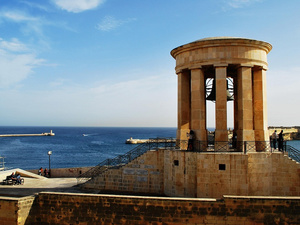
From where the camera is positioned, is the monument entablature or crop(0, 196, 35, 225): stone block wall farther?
the monument entablature

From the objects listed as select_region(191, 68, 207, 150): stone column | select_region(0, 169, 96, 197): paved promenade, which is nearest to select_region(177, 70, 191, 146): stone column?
select_region(191, 68, 207, 150): stone column

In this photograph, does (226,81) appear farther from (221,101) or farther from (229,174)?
(229,174)

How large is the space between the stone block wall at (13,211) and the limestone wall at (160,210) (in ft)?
1.84

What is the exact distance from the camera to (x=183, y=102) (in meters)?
18.8

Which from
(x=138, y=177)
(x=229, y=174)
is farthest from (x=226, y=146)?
(x=138, y=177)

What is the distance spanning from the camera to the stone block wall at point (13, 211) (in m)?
14.5

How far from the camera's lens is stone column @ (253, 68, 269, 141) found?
17.6 m

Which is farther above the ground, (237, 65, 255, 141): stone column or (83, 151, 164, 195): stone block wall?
(237, 65, 255, 141): stone column

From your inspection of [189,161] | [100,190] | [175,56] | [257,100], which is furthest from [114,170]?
[257,100]

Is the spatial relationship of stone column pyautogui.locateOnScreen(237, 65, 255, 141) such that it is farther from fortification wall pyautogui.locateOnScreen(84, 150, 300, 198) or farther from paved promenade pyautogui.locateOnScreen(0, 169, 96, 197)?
paved promenade pyautogui.locateOnScreen(0, 169, 96, 197)

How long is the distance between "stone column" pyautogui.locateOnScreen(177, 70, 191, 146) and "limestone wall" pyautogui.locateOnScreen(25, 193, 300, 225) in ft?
19.2

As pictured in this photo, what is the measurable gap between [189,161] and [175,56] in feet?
23.0

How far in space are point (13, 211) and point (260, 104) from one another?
49.6 feet

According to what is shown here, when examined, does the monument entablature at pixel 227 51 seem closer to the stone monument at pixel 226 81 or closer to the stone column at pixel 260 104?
the stone monument at pixel 226 81
